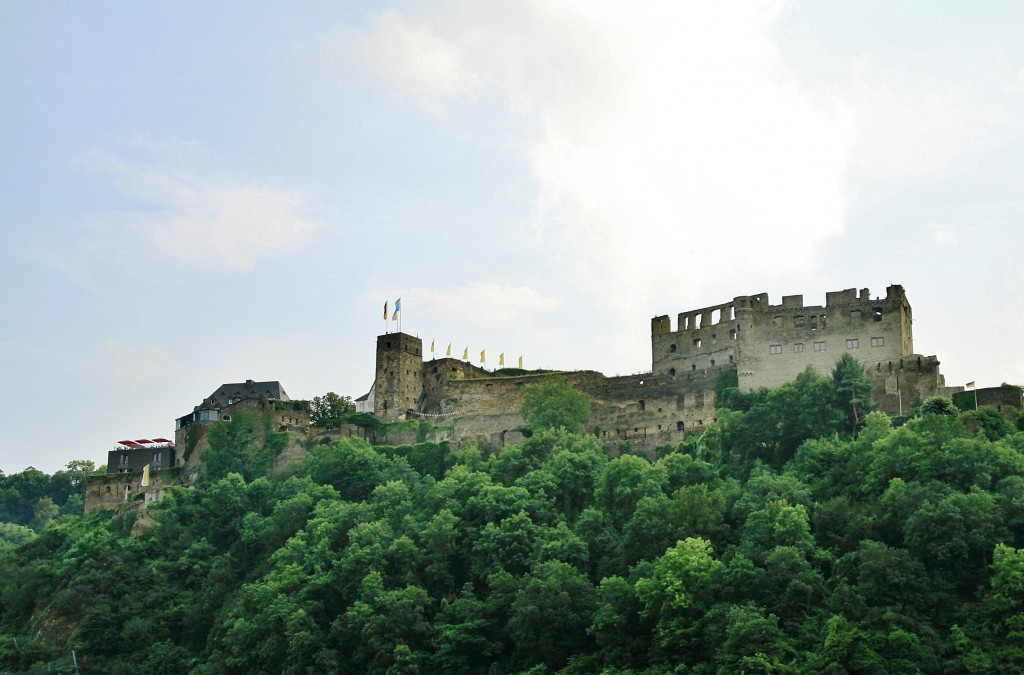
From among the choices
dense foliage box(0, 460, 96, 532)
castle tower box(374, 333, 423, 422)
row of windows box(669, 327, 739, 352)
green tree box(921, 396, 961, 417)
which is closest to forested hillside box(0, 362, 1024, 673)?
green tree box(921, 396, 961, 417)

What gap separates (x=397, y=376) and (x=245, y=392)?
42.5 feet

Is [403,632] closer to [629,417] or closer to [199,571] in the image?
[199,571]

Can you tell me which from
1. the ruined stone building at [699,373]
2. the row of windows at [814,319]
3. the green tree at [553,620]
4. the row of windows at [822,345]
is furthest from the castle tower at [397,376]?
the green tree at [553,620]

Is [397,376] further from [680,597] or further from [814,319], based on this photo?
[680,597]

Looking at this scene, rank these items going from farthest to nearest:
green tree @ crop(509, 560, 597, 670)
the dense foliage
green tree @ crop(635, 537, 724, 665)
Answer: the dense foliage → green tree @ crop(509, 560, 597, 670) → green tree @ crop(635, 537, 724, 665)

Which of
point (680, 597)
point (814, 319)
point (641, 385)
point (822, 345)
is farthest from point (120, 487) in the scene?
point (680, 597)

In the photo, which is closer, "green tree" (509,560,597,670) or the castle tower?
"green tree" (509,560,597,670)

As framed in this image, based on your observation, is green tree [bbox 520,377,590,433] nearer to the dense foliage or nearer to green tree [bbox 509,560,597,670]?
green tree [bbox 509,560,597,670]

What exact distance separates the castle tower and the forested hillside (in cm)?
614

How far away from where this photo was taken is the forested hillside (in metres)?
54.0

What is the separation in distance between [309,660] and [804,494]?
23.1 metres

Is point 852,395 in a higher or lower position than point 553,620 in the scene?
higher

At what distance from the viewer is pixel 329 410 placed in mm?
92125

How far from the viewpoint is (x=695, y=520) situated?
61500 millimetres
